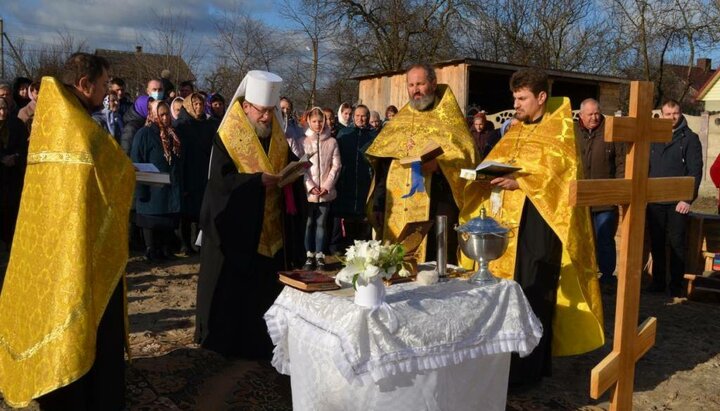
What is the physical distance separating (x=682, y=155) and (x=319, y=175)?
4227mm

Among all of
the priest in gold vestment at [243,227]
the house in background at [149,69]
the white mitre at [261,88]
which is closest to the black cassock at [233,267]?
the priest in gold vestment at [243,227]

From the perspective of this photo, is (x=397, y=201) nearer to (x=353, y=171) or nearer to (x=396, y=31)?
(x=353, y=171)

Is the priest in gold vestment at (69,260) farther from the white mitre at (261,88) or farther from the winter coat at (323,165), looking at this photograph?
the winter coat at (323,165)

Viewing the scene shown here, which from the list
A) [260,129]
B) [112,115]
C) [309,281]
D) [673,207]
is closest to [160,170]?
[112,115]

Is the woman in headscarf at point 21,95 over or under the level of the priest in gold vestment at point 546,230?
over

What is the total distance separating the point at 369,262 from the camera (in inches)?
121

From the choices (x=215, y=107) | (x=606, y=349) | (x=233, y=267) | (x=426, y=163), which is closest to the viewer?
(x=426, y=163)

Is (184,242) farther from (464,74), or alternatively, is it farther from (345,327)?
(464,74)

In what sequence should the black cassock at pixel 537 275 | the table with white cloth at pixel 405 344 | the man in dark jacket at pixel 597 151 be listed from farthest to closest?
1. the man in dark jacket at pixel 597 151
2. the black cassock at pixel 537 275
3. the table with white cloth at pixel 405 344

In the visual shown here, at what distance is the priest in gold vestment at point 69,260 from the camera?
349cm

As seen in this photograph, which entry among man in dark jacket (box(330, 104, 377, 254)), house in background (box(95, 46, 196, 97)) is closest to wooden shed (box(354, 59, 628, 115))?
house in background (box(95, 46, 196, 97))

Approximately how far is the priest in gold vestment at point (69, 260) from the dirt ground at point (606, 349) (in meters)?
0.74

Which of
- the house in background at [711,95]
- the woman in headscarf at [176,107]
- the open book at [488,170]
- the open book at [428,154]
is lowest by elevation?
the open book at [488,170]

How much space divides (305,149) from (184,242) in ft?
7.46
